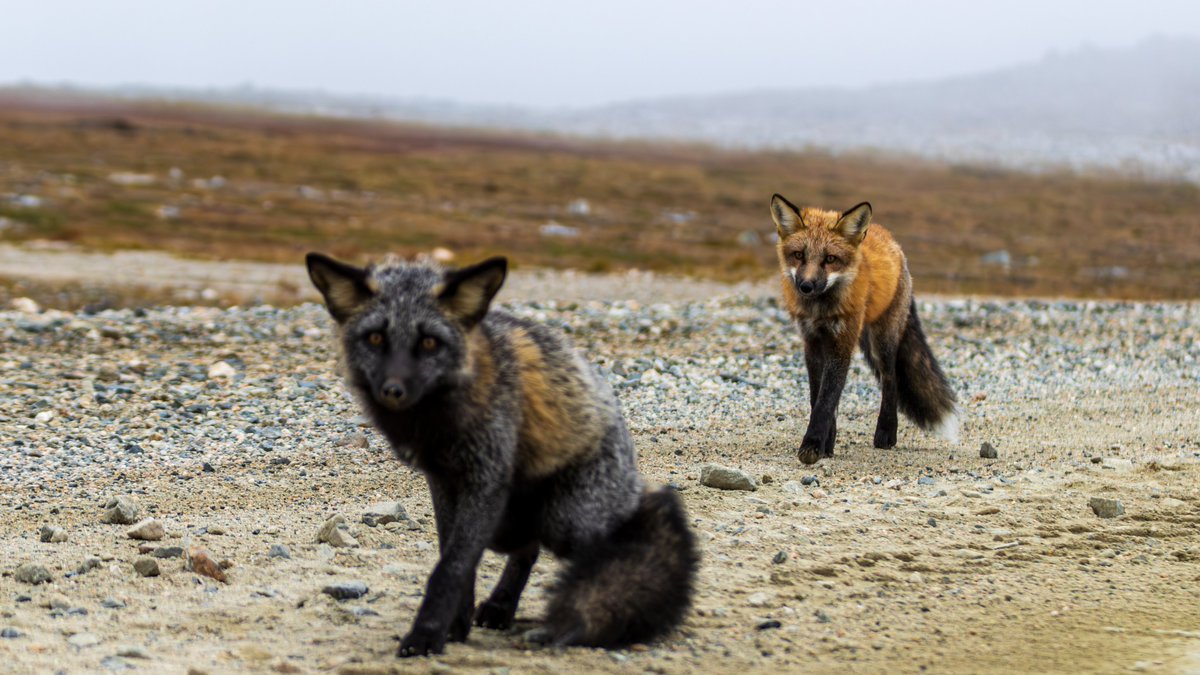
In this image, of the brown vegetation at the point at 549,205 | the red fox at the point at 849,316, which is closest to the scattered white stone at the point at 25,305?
the brown vegetation at the point at 549,205

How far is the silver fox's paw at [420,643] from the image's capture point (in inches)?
192

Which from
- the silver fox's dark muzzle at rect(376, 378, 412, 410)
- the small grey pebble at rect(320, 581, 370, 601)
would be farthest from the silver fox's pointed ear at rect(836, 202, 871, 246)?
the silver fox's dark muzzle at rect(376, 378, 412, 410)

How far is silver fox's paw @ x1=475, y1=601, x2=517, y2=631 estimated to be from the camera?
217 inches

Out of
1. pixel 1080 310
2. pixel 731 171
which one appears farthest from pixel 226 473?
pixel 731 171

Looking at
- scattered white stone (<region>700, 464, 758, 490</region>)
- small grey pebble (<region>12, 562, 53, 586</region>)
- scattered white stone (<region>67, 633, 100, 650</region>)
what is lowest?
small grey pebble (<region>12, 562, 53, 586</region>)

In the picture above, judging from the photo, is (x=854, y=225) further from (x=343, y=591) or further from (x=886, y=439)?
(x=343, y=591)

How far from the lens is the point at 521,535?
5.39 metres

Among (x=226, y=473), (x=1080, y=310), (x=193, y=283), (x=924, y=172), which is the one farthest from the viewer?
(x=924, y=172)

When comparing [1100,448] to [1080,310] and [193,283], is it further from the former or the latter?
[193,283]

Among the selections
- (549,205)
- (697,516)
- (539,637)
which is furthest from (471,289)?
(549,205)

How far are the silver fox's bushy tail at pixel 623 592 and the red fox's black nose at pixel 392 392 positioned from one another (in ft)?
4.04

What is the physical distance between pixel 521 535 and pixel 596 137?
132m

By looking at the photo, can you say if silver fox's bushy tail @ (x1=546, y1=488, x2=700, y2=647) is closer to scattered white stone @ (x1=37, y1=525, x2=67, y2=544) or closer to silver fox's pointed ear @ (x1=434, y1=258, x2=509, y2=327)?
silver fox's pointed ear @ (x1=434, y1=258, x2=509, y2=327)

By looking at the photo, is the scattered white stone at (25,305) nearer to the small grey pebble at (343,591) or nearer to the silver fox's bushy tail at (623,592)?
the small grey pebble at (343,591)
